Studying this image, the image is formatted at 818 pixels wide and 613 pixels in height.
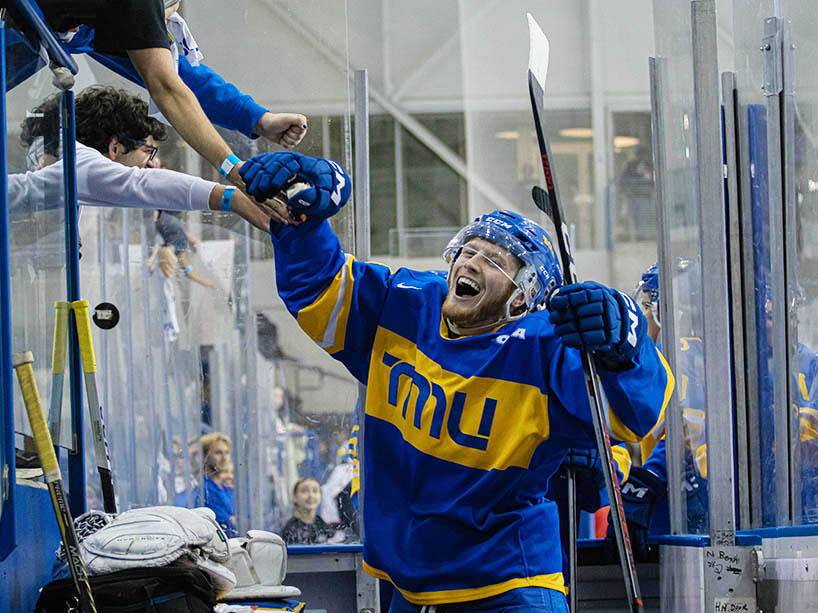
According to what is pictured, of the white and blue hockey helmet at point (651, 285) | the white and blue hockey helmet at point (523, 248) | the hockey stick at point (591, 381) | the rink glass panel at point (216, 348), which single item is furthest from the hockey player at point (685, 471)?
the rink glass panel at point (216, 348)

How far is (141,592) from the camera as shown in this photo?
6.71ft

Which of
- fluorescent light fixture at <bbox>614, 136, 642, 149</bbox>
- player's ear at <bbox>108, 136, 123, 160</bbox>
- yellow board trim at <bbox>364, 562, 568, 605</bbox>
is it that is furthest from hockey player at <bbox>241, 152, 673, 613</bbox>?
fluorescent light fixture at <bbox>614, 136, 642, 149</bbox>

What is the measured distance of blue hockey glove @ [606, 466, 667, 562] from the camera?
3111mm

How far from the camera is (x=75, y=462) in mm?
2652

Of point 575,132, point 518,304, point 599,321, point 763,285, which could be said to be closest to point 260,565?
point 518,304

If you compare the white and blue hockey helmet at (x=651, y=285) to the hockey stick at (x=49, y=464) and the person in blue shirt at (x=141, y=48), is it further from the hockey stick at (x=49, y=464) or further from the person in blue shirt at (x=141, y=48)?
the hockey stick at (x=49, y=464)

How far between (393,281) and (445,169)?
33.6ft

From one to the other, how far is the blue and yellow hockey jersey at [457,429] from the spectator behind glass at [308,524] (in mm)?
685

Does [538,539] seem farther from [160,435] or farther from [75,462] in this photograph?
[160,435]

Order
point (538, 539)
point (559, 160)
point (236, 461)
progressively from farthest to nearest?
point (559, 160), point (236, 461), point (538, 539)

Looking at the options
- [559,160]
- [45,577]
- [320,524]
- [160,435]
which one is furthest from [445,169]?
[45,577]

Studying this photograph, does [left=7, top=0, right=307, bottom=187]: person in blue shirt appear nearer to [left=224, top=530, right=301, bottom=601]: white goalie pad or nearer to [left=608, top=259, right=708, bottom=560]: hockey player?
[left=224, top=530, right=301, bottom=601]: white goalie pad

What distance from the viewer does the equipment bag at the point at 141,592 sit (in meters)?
2.04

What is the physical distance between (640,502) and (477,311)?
0.88 metres
